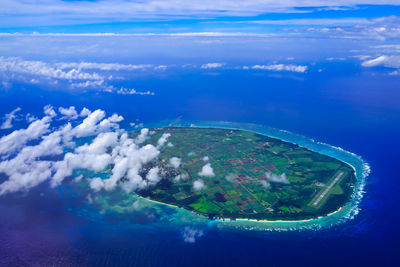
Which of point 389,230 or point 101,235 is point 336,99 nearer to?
point 389,230

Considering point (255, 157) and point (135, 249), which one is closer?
point (135, 249)

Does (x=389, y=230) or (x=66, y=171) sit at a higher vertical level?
(x=66, y=171)

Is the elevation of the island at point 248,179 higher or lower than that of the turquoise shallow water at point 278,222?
higher

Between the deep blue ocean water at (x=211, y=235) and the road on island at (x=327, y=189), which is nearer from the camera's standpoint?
the deep blue ocean water at (x=211, y=235)

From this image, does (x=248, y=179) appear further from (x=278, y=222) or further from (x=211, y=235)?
(x=211, y=235)

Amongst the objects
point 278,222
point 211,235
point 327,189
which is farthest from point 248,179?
point 211,235

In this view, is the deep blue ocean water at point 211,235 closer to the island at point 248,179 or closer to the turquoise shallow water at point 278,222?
the turquoise shallow water at point 278,222

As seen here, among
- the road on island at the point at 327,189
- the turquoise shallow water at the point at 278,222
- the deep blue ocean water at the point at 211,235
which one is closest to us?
the deep blue ocean water at the point at 211,235

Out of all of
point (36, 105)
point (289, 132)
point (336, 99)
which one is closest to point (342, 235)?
point (289, 132)

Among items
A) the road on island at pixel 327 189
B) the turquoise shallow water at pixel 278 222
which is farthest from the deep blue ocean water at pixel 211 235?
the road on island at pixel 327 189
